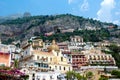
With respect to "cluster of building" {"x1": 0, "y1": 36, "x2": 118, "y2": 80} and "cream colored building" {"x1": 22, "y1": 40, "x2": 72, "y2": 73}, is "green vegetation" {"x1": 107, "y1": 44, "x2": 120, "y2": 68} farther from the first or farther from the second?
"cream colored building" {"x1": 22, "y1": 40, "x2": 72, "y2": 73}

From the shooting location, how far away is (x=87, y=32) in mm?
187375

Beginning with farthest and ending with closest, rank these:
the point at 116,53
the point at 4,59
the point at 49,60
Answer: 1. the point at 116,53
2. the point at 49,60
3. the point at 4,59

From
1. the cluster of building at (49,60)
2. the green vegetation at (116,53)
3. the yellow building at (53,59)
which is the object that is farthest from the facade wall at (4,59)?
the green vegetation at (116,53)

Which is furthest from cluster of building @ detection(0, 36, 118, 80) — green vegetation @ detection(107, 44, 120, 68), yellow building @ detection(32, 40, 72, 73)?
green vegetation @ detection(107, 44, 120, 68)

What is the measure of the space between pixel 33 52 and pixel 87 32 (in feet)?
354

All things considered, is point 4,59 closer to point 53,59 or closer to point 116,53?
point 53,59

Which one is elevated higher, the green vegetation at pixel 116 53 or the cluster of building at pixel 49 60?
the green vegetation at pixel 116 53

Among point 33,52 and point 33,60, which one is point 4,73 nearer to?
point 33,60

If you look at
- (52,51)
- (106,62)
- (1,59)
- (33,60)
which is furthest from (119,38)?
(1,59)

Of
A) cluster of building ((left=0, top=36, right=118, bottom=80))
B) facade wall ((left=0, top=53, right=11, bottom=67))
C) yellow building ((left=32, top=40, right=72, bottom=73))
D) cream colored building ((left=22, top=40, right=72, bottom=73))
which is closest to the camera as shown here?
facade wall ((left=0, top=53, right=11, bottom=67))

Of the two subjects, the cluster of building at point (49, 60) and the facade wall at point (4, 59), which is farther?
the cluster of building at point (49, 60)

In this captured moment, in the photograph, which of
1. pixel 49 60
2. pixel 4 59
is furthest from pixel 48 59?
pixel 4 59

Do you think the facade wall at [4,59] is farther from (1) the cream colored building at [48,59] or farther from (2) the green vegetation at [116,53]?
(2) the green vegetation at [116,53]

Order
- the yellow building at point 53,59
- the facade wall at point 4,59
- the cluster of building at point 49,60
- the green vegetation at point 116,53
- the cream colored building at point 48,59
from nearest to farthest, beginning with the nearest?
the facade wall at point 4,59, the cluster of building at point 49,60, the cream colored building at point 48,59, the yellow building at point 53,59, the green vegetation at point 116,53
